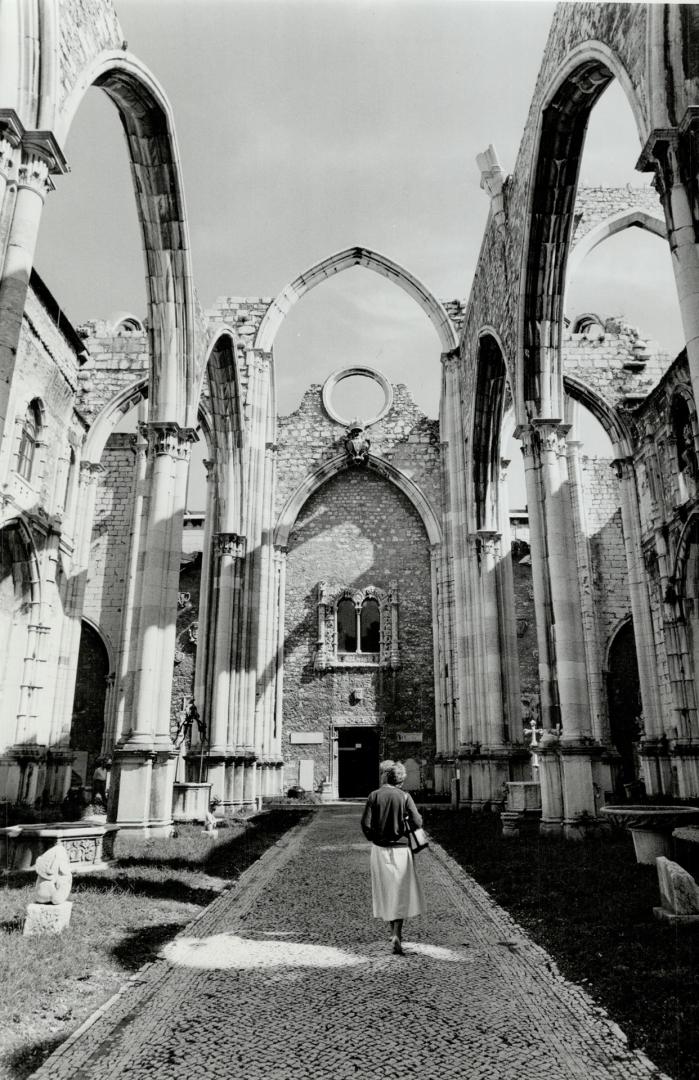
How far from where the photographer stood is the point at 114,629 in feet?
72.6

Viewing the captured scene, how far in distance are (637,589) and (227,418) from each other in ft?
32.8

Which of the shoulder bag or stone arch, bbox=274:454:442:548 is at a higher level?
stone arch, bbox=274:454:442:548

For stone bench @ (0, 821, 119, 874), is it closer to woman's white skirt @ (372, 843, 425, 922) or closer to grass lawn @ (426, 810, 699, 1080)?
woman's white skirt @ (372, 843, 425, 922)

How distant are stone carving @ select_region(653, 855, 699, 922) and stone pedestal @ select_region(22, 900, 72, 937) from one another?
12.1 feet

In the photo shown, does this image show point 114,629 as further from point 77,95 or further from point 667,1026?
point 667,1026

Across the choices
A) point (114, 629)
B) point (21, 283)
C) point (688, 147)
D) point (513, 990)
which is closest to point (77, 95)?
point (21, 283)

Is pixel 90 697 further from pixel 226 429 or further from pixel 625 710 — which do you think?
pixel 625 710

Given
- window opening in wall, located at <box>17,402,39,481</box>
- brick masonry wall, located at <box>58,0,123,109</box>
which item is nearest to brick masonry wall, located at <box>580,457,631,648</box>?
window opening in wall, located at <box>17,402,39,481</box>

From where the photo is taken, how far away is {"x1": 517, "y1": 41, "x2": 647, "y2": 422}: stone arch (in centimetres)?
959

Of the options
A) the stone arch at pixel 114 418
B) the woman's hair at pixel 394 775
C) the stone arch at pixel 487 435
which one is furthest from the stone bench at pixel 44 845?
the stone arch at pixel 114 418

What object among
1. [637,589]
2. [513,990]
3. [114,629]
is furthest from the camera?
[114,629]

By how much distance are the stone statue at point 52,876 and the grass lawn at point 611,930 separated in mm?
2954

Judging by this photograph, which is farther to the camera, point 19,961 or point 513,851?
point 513,851

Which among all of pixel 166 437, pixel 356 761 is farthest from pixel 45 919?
pixel 356 761
